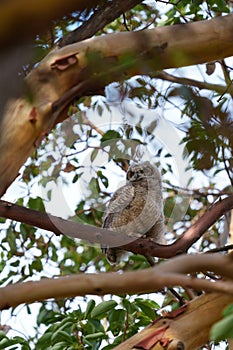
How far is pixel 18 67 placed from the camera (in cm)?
104

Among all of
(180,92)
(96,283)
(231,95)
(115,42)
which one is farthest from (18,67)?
(231,95)

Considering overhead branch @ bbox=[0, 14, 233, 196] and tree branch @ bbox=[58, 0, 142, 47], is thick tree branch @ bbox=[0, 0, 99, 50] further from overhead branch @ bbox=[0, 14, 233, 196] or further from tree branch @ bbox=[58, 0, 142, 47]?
tree branch @ bbox=[58, 0, 142, 47]

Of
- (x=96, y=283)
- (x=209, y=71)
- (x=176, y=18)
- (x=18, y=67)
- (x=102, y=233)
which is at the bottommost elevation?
(x=96, y=283)

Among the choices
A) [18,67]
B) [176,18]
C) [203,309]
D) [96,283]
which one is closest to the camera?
[18,67]

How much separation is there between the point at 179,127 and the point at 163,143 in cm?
35

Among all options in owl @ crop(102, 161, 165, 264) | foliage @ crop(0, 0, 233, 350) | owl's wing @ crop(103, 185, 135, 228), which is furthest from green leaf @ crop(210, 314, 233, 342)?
owl's wing @ crop(103, 185, 135, 228)

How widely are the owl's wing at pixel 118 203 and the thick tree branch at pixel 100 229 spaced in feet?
3.16

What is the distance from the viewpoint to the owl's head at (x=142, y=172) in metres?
3.49

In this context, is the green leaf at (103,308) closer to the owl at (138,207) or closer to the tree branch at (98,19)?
the owl at (138,207)

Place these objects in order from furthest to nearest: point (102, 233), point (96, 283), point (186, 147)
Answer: point (186, 147), point (102, 233), point (96, 283)

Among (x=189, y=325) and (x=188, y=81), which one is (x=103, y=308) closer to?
(x=189, y=325)

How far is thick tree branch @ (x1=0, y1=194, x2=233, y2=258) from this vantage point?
2.16 metres

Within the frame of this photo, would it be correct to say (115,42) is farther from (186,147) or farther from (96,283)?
(186,147)

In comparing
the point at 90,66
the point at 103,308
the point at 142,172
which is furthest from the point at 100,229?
the point at 142,172
